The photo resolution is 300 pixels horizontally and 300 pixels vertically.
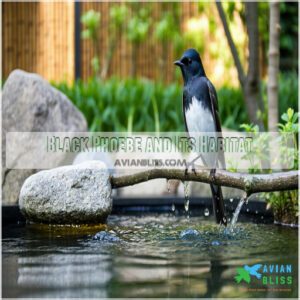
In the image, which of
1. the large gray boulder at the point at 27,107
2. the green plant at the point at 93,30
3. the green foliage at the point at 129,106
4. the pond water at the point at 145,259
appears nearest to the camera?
the pond water at the point at 145,259

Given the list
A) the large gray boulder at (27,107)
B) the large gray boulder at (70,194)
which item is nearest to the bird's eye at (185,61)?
the large gray boulder at (70,194)

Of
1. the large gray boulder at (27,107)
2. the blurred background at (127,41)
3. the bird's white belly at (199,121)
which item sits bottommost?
the bird's white belly at (199,121)

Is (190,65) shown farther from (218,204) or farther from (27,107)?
(27,107)

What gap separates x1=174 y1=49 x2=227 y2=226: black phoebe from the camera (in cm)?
402

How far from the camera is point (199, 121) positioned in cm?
411

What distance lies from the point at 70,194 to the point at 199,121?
996 mm

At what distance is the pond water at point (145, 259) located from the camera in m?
2.53

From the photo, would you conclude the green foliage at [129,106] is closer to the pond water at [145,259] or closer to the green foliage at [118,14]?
the green foliage at [118,14]

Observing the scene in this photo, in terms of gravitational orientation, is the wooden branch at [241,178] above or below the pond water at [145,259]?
above

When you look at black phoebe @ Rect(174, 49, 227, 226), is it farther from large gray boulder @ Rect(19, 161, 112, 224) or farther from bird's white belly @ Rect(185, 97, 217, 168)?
large gray boulder @ Rect(19, 161, 112, 224)

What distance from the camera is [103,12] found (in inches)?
416

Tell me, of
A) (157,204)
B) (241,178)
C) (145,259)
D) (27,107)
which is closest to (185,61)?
(241,178)

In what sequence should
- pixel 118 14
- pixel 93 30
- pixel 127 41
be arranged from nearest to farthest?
pixel 93 30 → pixel 118 14 → pixel 127 41

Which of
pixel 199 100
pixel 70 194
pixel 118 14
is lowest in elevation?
pixel 70 194
